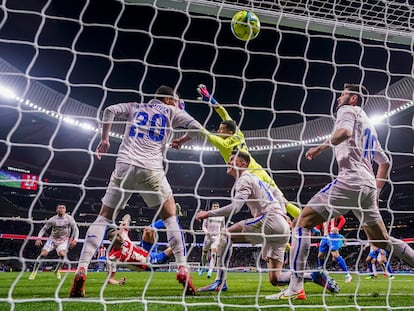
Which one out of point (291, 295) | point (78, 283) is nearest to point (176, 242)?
point (78, 283)

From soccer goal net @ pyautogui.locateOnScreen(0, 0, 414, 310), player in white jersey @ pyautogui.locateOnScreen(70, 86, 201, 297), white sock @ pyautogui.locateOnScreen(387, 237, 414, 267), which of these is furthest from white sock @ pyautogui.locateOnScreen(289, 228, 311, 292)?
soccer goal net @ pyautogui.locateOnScreen(0, 0, 414, 310)

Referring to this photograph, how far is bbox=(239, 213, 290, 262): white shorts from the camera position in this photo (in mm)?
4590

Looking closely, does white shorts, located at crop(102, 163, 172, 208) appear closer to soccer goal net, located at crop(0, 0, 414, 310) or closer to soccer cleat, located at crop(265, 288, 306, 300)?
soccer cleat, located at crop(265, 288, 306, 300)

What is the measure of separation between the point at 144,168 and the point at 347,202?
6.63 feet

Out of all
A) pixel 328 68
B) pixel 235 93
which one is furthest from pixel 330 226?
pixel 235 93

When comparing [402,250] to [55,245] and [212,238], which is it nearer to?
[212,238]

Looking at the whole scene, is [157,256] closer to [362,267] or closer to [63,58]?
[63,58]

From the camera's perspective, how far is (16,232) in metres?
26.5

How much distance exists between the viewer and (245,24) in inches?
177

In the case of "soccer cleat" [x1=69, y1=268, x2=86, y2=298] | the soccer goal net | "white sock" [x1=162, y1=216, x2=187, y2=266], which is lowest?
"soccer cleat" [x1=69, y1=268, x2=86, y2=298]

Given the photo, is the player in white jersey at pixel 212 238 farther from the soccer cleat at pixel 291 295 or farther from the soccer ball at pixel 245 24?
the soccer ball at pixel 245 24

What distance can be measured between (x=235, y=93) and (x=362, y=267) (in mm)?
14484

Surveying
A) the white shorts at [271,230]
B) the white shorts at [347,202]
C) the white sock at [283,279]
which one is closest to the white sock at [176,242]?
the white shorts at [271,230]

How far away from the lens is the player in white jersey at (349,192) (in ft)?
12.5
